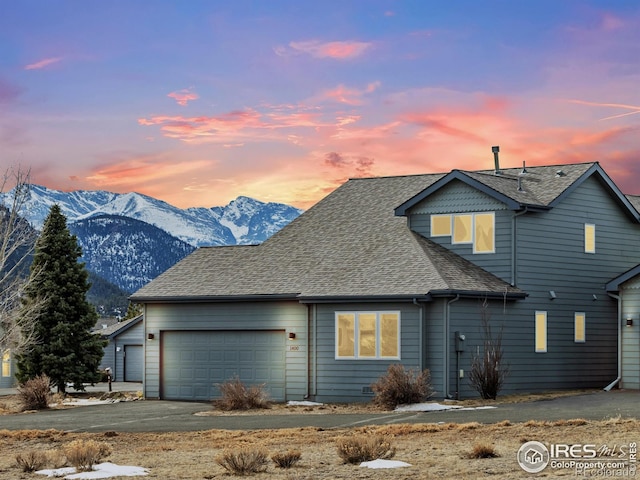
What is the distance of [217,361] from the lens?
1481 inches

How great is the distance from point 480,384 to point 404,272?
4.11 metres

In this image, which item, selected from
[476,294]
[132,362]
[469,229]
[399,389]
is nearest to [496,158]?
[469,229]

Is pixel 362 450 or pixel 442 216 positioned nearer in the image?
pixel 362 450

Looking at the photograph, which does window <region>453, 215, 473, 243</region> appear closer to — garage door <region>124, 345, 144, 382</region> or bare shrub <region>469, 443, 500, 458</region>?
bare shrub <region>469, 443, 500, 458</region>

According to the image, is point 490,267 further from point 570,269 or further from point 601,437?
point 601,437

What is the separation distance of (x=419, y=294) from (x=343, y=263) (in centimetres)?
456

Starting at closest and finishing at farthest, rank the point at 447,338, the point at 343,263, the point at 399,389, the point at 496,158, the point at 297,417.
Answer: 1. the point at 297,417
2. the point at 399,389
3. the point at 447,338
4. the point at 343,263
5. the point at 496,158

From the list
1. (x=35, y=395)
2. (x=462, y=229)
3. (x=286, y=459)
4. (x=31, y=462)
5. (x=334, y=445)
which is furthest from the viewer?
(x=462, y=229)

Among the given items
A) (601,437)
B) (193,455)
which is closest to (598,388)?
(601,437)

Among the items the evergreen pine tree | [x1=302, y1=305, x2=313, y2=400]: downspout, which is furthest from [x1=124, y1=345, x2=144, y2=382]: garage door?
[x1=302, y1=305, x2=313, y2=400]: downspout

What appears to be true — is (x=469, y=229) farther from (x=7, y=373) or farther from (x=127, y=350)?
(x=127, y=350)

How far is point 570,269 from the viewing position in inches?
1480

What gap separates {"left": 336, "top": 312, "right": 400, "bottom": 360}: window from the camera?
3375 cm

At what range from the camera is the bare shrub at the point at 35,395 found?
3569cm
